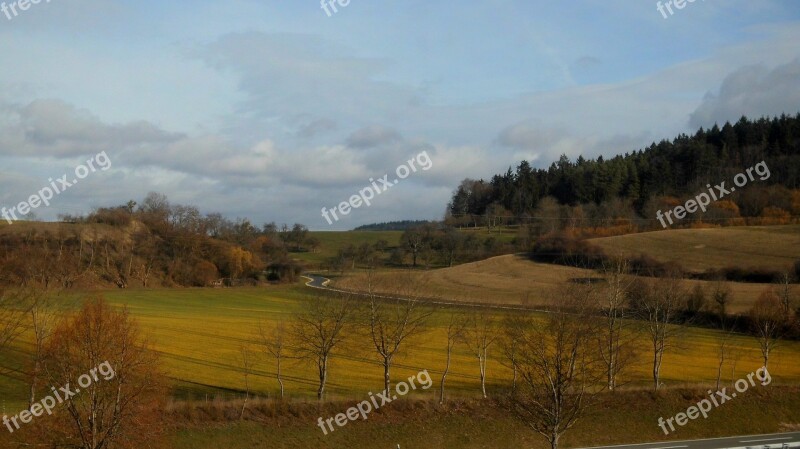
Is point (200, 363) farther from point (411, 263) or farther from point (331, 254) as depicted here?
point (331, 254)

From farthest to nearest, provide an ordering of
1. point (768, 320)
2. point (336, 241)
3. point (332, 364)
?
point (336, 241) → point (768, 320) → point (332, 364)

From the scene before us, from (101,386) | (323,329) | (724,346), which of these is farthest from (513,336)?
(724,346)

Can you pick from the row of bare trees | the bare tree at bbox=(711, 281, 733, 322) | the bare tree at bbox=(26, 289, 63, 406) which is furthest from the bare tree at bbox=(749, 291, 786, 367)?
the bare tree at bbox=(26, 289, 63, 406)

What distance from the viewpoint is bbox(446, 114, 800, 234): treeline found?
133625mm

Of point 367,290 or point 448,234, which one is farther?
point 448,234

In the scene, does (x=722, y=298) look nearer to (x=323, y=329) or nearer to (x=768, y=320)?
(x=768, y=320)

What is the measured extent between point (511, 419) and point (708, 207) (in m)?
113

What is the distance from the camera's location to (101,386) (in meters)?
29.8

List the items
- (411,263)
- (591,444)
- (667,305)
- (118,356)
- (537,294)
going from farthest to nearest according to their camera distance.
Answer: (411,263) → (537,294) → (667,305) → (591,444) → (118,356)

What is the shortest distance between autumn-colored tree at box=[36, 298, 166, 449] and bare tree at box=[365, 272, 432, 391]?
14650 mm

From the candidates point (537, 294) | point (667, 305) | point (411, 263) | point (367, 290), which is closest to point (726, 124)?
point (411, 263)

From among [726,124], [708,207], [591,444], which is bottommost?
[591,444]

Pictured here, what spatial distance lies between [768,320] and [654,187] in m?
110

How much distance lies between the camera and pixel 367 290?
52188 millimetres
